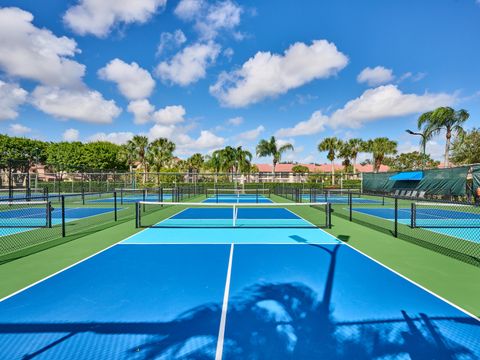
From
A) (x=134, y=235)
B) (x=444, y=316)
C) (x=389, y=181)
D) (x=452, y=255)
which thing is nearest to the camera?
(x=444, y=316)

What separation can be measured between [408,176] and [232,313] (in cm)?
2975

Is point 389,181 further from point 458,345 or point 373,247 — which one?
point 458,345

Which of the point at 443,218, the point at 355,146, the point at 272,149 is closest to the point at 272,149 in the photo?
the point at 272,149

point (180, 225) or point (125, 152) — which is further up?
point (125, 152)

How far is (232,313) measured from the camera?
450cm

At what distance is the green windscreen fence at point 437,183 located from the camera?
20.6m

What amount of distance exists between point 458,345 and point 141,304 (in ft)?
15.9

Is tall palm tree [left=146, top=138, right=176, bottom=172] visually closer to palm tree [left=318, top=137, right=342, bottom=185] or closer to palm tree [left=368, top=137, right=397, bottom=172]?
palm tree [left=318, top=137, right=342, bottom=185]

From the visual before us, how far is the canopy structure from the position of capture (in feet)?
88.4

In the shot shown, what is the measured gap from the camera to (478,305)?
479cm


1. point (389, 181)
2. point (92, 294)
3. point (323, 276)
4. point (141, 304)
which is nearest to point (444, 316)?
point (323, 276)

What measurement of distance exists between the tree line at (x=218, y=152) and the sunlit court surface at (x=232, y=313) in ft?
79.0

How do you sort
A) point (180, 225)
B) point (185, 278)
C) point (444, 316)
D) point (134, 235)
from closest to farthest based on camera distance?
point (444, 316) < point (185, 278) < point (134, 235) < point (180, 225)

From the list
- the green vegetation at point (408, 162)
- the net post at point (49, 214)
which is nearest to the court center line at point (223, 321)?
the net post at point (49, 214)
